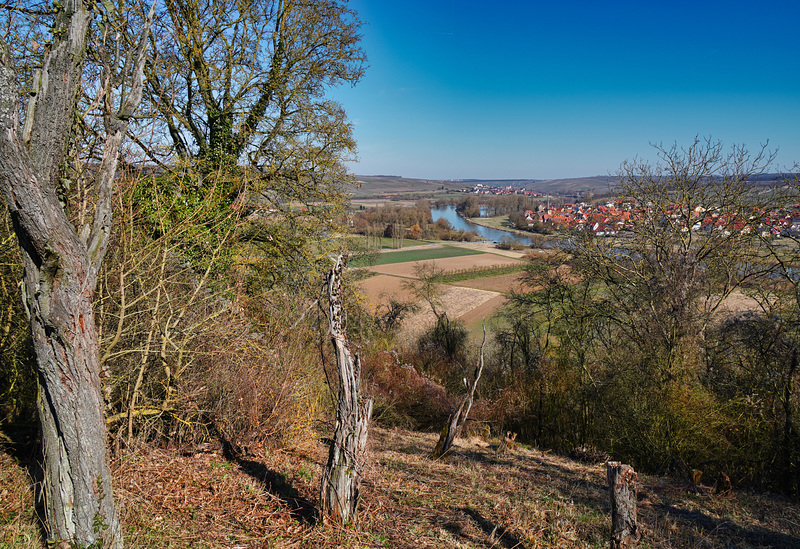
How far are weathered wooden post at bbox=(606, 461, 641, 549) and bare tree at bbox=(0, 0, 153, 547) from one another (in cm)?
427

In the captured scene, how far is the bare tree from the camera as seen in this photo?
2.64 meters

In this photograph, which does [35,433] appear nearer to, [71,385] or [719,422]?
[71,385]

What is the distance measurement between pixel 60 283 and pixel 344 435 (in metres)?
2.51

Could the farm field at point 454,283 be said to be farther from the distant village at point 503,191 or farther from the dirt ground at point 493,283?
the distant village at point 503,191

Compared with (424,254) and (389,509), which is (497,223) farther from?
(389,509)

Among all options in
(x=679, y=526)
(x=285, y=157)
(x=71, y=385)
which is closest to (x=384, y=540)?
(x=71, y=385)

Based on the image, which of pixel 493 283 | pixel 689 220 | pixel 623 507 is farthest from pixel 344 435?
pixel 493 283

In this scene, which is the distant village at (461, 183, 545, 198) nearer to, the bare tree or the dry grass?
the dry grass

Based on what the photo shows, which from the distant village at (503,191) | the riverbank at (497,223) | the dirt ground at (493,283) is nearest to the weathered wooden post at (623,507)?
the dirt ground at (493,283)

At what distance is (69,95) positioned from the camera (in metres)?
2.95

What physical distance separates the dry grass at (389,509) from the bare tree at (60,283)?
0.59 metres

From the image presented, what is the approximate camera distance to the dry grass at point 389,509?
389 cm

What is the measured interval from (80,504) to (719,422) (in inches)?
412

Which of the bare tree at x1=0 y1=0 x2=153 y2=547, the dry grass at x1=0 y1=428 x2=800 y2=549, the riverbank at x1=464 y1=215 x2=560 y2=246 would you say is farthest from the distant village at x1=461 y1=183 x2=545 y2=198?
the bare tree at x1=0 y1=0 x2=153 y2=547
